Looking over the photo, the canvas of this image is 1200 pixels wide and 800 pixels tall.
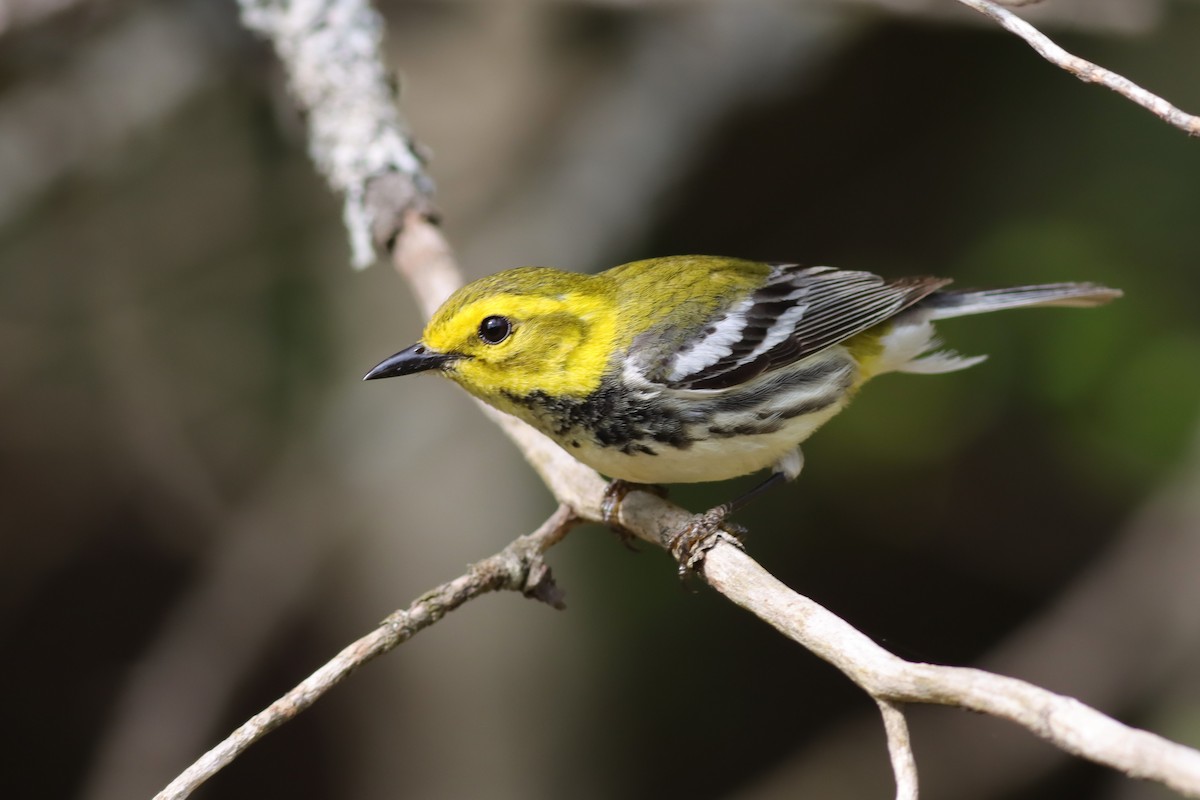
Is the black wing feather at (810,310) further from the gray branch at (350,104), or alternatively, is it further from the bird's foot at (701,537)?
the gray branch at (350,104)

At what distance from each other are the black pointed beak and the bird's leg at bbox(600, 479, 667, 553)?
1.91 feet

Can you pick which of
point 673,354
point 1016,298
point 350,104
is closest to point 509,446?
point 350,104

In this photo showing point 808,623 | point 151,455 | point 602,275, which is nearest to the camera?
point 808,623

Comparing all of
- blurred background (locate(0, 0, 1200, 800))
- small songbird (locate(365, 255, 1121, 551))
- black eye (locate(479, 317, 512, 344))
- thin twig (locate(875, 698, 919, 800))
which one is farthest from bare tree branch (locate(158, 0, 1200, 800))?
blurred background (locate(0, 0, 1200, 800))

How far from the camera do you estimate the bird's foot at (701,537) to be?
2.81 m

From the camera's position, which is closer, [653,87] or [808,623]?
[808,623]

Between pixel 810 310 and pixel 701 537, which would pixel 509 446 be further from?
pixel 701 537

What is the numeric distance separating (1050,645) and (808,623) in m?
2.89

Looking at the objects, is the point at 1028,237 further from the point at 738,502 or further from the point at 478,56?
the point at 478,56

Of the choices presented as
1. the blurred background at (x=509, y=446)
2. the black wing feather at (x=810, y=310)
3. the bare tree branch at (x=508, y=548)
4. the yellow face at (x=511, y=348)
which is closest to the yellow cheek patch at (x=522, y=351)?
the yellow face at (x=511, y=348)

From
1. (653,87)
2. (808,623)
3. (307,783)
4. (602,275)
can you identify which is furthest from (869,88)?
(307,783)

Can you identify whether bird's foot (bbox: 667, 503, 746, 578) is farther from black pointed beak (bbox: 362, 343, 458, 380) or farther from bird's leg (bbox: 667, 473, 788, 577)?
black pointed beak (bbox: 362, 343, 458, 380)

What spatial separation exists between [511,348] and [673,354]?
46 centimetres

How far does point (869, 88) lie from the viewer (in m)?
5.58
